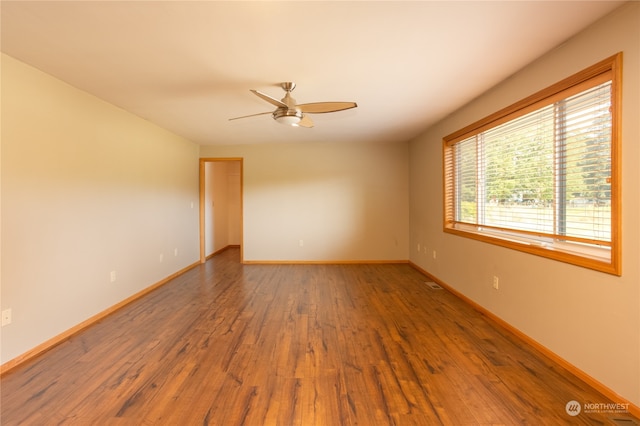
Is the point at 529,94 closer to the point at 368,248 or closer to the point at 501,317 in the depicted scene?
the point at 501,317

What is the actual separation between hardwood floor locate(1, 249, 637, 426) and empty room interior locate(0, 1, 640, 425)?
2cm

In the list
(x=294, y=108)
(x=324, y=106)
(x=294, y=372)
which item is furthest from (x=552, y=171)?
(x=294, y=372)

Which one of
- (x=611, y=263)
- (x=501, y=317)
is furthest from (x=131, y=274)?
(x=611, y=263)

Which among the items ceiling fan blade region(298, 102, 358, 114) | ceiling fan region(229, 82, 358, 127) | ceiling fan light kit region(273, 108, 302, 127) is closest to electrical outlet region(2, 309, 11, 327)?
ceiling fan region(229, 82, 358, 127)

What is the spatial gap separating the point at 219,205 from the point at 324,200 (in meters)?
3.02

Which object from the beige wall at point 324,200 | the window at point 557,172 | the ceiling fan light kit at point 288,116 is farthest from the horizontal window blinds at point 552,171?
the beige wall at point 324,200

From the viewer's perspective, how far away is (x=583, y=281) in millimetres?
1893

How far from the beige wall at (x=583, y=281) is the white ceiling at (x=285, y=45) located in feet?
0.48

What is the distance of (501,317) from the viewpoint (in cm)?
Answer: 272

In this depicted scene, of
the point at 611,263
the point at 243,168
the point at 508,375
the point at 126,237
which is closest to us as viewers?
the point at 611,263

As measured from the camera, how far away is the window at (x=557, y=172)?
178 centimetres

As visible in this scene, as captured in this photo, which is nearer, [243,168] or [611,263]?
[611,263]

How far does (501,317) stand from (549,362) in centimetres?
65

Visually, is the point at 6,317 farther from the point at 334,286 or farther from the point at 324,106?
the point at 334,286
